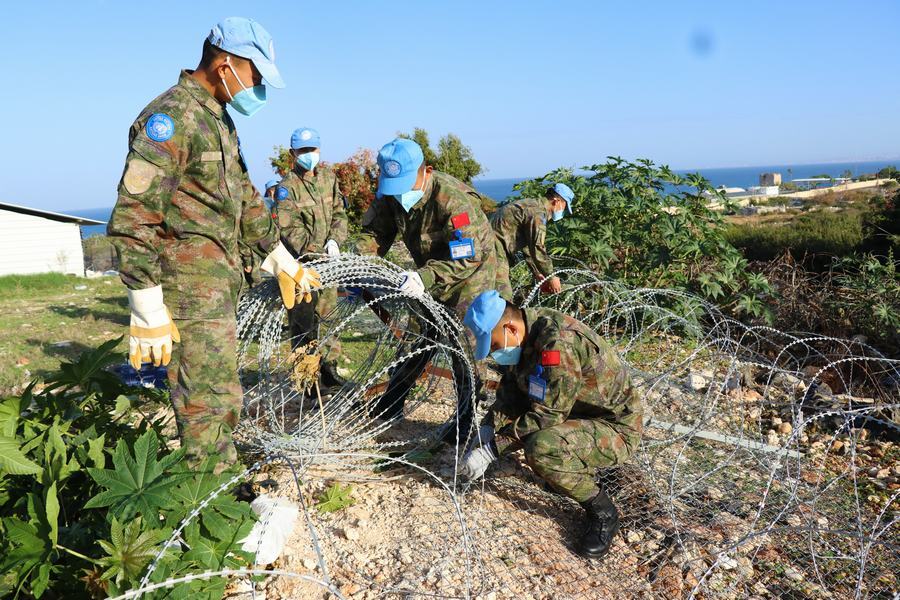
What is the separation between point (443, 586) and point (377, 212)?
7.68 feet

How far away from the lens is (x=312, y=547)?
3070 mm

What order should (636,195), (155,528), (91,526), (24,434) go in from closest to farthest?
(155,528), (91,526), (24,434), (636,195)

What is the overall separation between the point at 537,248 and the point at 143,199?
11.8 feet

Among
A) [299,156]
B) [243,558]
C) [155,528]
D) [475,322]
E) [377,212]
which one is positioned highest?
[299,156]

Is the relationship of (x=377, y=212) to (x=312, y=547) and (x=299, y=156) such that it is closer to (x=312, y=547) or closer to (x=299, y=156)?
(x=299, y=156)

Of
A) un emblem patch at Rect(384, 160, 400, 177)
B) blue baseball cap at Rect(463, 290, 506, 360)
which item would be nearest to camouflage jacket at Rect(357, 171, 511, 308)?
un emblem patch at Rect(384, 160, 400, 177)

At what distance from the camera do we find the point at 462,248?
3.80 meters

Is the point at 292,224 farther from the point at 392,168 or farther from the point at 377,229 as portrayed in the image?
the point at 392,168

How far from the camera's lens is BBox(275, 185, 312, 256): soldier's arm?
5.62m

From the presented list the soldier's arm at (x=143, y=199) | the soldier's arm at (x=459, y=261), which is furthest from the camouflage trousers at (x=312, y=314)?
the soldier's arm at (x=143, y=199)

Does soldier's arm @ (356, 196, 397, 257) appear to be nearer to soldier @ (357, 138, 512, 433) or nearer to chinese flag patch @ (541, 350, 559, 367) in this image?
soldier @ (357, 138, 512, 433)

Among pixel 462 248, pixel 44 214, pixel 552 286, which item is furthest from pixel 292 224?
pixel 44 214

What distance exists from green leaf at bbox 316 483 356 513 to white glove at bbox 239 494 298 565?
1.17 feet

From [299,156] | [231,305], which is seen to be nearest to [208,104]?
[231,305]
